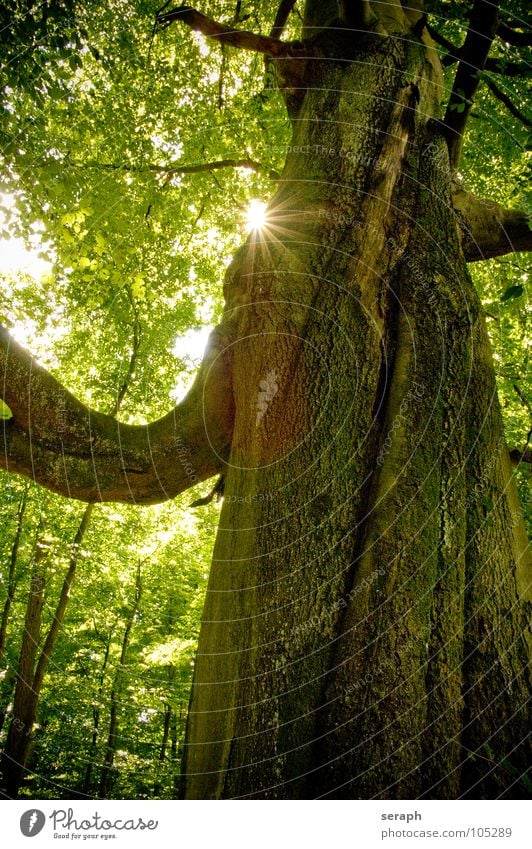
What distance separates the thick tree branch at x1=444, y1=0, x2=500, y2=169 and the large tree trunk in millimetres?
519

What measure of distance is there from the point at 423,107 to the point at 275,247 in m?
1.78

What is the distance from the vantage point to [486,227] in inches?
165

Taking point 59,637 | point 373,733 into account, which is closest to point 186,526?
point 59,637

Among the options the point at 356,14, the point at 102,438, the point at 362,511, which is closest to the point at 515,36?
the point at 356,14

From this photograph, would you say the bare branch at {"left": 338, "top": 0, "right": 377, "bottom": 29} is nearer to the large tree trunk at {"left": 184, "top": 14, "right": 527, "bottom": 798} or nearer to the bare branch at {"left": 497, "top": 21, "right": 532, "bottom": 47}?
the large tree trunk at {"left": 184, "top": 14, "right": 527, "bottom": 798}

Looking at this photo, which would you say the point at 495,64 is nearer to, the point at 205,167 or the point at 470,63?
the point at 470,63

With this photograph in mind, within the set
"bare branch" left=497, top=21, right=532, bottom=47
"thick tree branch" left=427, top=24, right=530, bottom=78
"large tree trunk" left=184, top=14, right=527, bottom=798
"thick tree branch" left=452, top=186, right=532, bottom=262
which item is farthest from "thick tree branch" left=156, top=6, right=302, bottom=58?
"bare branch" left=497, top=21, right=532, bottom=47

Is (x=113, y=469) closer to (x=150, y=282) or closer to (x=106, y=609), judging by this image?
(x=150, y=282)

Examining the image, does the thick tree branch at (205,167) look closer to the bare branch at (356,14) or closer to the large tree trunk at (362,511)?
the bare branch at (356,14)

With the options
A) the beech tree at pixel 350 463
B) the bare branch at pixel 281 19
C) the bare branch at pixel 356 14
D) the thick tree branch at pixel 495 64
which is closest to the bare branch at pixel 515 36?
the thick tree branch at pixel 495 64

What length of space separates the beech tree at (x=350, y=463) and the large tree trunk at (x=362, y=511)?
11 millimetres

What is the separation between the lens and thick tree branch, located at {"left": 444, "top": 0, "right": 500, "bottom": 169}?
3898 millimetres

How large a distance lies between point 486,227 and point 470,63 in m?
1.21

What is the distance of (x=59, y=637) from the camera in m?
16.0
